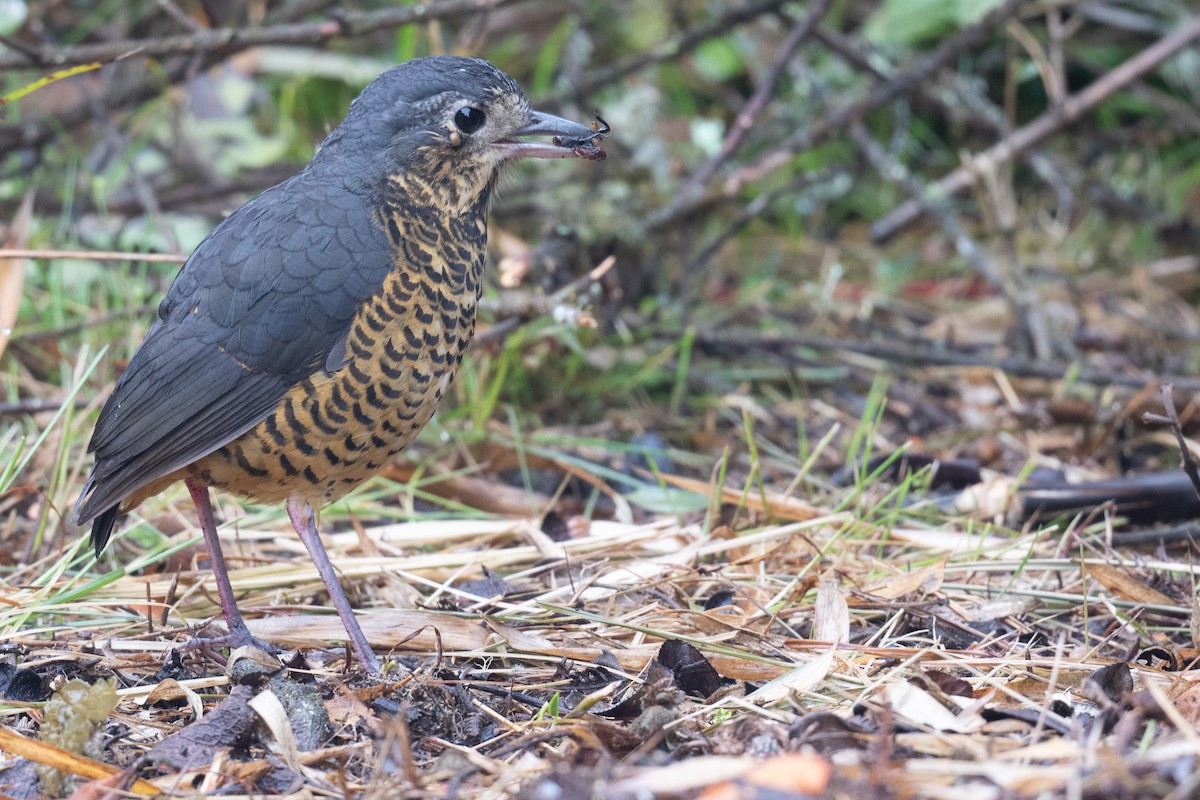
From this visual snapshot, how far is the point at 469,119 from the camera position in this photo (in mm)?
3205

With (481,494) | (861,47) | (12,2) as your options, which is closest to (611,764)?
(481,494)

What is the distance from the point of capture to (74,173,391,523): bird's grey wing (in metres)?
2.99

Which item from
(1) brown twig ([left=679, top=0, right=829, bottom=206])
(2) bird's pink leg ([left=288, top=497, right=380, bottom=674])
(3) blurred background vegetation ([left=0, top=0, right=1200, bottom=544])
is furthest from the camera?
(1) brown twig ([left=679, top=0, right=829, bottom=206])

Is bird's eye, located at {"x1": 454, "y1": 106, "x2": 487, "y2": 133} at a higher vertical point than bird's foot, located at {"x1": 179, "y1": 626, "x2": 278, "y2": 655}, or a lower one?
higher

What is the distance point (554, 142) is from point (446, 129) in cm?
31

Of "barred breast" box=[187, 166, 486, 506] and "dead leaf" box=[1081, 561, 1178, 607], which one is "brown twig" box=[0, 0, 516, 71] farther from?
"dead leaf" box=[1081, 561, 1178, 607]

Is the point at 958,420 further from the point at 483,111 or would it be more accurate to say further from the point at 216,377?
the point at 216,377

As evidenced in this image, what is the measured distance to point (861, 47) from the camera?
6.03 meters

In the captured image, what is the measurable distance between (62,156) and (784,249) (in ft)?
11.6

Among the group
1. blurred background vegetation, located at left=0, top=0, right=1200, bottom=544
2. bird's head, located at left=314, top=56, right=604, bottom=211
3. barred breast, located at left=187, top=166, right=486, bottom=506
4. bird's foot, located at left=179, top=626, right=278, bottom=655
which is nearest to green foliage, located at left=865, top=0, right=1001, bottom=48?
blurred background vegetation, located at left=0, top=0, right=1200, bottom=544

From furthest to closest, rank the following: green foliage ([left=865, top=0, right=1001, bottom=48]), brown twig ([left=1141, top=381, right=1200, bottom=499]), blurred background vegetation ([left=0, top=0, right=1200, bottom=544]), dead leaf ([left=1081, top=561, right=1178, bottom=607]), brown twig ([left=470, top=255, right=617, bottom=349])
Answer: green foliage ([left=865, top=0, right=1001, bottom=48]), blurred background vegetation ([left=0, top=0, right=1200, bottom=544]), brown twig ([left=470, top=255, right=617, bottom=349]), dead leaf ([left=1081, top=561, right=1178, bottom=607]), brown twig ([left=1141, top=381, right=1200, bottom=499])

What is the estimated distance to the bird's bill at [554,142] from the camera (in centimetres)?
327

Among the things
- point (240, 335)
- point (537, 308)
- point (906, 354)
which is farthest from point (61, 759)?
point (906, 354)

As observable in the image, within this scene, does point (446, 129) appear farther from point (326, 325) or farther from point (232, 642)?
point (232, 642)
